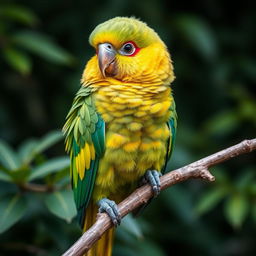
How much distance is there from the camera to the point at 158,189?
2.14 metres

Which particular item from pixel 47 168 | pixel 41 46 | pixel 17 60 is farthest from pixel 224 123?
pixel 47 168

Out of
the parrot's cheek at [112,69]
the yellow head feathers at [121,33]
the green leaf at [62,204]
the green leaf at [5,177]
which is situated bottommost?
the green leaf at [62,204]

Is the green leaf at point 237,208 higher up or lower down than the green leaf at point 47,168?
lower down

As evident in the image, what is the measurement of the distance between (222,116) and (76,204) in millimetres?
1549

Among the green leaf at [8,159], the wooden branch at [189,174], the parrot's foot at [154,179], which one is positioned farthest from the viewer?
the green leaf at [8,159]

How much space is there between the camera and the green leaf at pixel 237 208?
9.41 feet

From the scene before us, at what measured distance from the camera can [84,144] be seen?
7.35 feet

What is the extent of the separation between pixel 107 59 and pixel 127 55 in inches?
4.3

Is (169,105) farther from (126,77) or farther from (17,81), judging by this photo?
(17,81)

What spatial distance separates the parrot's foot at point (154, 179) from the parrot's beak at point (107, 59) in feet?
1.41

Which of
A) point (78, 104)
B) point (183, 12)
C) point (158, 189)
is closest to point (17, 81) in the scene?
point (183, 12)

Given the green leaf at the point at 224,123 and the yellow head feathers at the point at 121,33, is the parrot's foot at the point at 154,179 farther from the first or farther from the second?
the green leaf at the point at 224,123

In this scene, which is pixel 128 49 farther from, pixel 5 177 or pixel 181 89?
pixel 181 89

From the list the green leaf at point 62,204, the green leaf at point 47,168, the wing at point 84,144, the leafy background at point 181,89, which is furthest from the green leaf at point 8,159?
the leafy background at point 181,89
